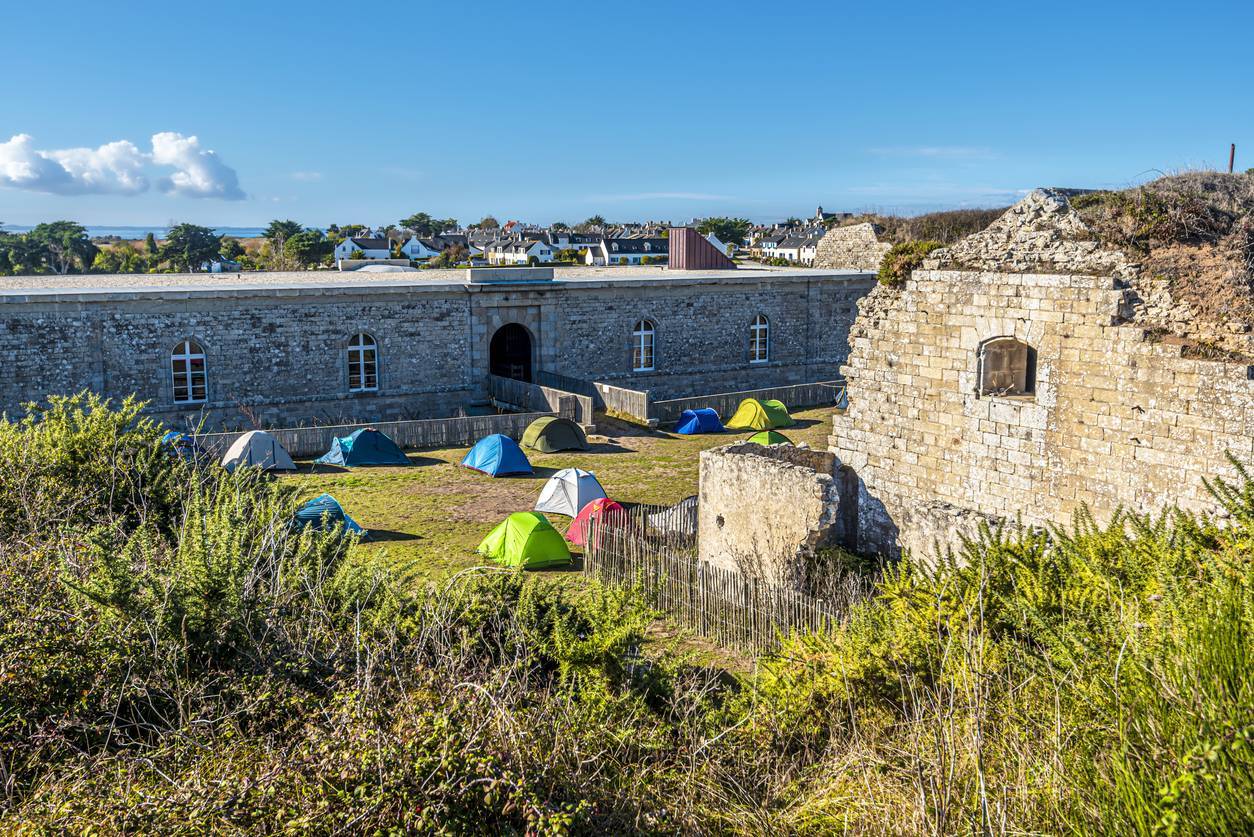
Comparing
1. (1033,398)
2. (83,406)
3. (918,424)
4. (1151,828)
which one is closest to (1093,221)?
(1033,398)

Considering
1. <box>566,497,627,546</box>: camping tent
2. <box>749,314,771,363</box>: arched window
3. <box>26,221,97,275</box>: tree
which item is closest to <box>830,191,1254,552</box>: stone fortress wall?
<box>566,497,627,546</box>: camping tent

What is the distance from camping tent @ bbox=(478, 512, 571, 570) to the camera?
14.8m

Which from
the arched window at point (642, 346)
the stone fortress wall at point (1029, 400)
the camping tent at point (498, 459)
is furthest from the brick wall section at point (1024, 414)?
the arched window at point (642, 346)

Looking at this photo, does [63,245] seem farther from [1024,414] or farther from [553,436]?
[1024,414]

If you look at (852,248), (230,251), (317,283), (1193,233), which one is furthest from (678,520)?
(230,251)

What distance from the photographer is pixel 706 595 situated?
11719 millimetres

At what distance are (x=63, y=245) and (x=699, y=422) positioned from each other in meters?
91.2

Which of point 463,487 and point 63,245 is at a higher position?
point 63,245

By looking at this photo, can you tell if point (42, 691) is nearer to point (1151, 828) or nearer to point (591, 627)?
point (591, 627)

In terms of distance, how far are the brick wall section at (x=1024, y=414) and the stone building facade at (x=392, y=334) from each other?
15.7 meters

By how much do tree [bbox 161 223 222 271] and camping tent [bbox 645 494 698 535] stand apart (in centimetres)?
8087

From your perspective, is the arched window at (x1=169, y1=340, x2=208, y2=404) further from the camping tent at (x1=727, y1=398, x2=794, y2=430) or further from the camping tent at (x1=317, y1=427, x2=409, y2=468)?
the camping tent at (x1=727, y1=398, x2=794, y2=430)

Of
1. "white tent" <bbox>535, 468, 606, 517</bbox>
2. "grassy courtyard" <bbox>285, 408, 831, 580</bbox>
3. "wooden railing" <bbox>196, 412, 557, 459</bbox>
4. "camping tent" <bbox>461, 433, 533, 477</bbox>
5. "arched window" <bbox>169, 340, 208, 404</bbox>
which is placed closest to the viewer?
"grassy courtyard" <bbox>285, 408, 831, 580</bbox>

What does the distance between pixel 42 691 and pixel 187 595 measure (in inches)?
47.5
